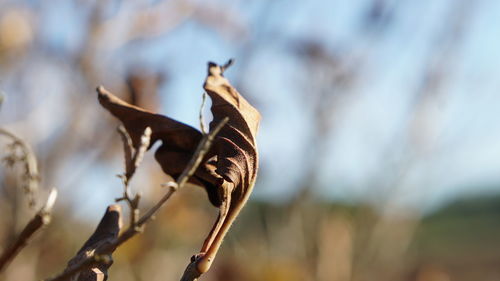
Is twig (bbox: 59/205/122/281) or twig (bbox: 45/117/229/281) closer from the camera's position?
twig (bbox: 45/117/229/281)

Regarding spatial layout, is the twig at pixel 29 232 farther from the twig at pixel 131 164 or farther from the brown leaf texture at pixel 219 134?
the brown leaf texture at pixel 219 134

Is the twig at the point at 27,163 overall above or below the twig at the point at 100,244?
above

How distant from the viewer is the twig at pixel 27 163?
0.69m

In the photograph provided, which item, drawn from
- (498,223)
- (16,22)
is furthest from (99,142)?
(498,223)

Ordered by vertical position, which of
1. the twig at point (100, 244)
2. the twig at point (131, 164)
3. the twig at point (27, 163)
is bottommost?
the twig at point (100, 244)

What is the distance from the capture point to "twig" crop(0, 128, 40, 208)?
687 mm

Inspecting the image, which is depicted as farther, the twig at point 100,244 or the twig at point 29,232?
the twig at point 100,244

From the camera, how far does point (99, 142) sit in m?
3.37

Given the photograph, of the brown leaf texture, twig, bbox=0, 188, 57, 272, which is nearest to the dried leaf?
the brown leaf texture

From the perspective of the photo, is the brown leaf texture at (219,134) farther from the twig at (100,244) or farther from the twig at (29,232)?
the twig at (29,232)

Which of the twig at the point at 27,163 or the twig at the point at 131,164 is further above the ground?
the twig at the point at 131,164

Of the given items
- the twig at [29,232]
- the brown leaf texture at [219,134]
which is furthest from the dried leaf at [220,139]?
the twig at [29,232]

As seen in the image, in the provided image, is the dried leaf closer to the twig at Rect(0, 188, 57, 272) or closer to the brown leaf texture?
the brown leaf texture

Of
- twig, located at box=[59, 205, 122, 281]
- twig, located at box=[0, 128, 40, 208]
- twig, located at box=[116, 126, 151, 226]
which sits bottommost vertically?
twig, located at box=[59, 205, 122, 281]
